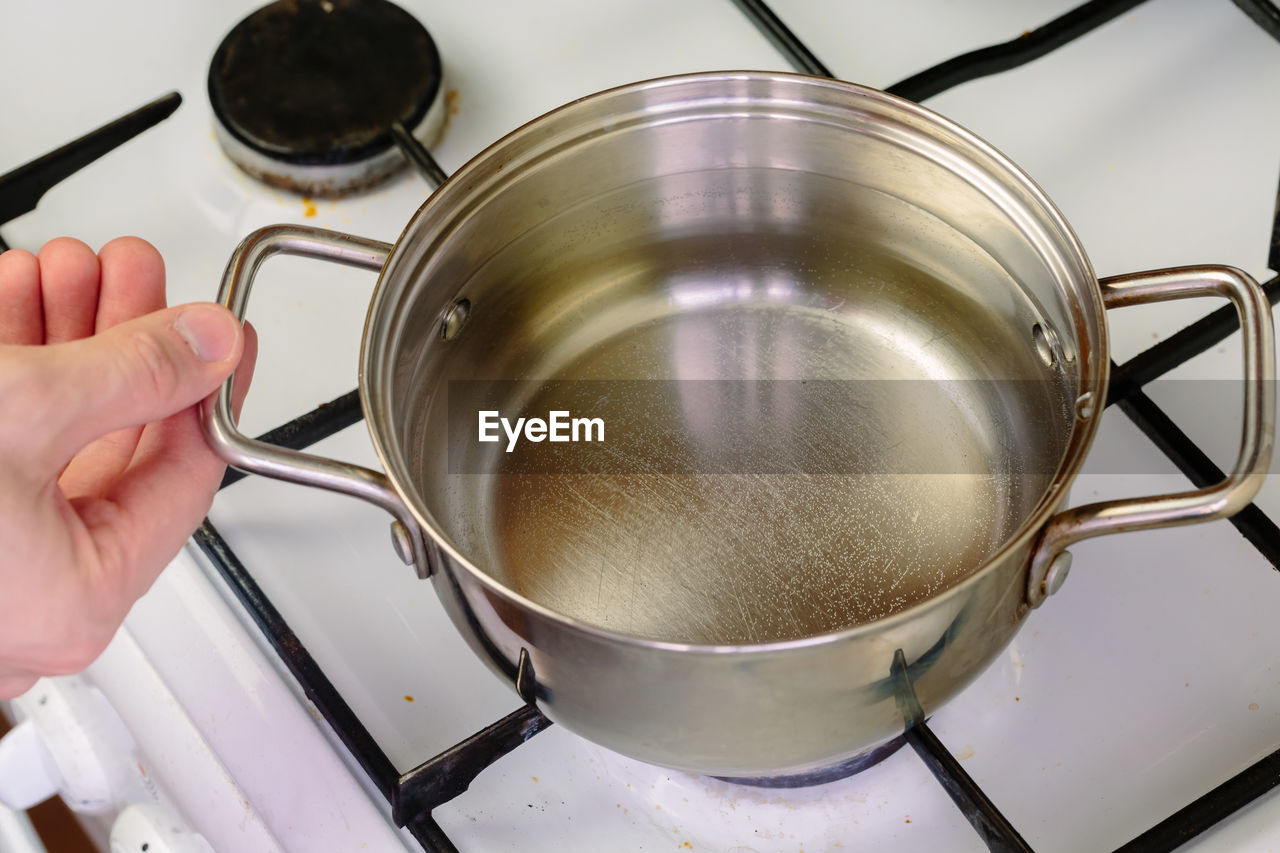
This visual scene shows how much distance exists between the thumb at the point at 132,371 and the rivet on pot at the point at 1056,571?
0.29 m

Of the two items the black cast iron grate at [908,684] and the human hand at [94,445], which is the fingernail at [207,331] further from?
the black cast iron grate at [908,684]

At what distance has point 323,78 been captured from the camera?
645 mm

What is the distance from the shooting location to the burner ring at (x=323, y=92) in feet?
2.06

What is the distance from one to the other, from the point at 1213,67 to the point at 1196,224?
0.36 ft

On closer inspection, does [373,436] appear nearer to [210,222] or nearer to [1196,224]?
[210,222]

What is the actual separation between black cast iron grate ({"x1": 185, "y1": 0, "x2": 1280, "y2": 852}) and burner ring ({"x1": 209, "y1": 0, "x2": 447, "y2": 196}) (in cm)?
14

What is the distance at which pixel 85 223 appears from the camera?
0.64m

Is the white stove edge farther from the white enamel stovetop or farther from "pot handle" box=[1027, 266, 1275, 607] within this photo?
"pot handle" box=[1027, 266, 1275, 607]

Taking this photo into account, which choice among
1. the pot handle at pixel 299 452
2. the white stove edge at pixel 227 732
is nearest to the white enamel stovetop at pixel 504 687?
the white stove edge at pixel 227 732

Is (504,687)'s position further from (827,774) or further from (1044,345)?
(1044,345)

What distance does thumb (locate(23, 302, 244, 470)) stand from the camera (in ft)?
1.37

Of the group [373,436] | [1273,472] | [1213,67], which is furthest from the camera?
[1213,67]

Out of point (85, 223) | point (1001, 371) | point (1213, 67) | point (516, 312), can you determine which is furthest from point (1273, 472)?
point (85, 223)

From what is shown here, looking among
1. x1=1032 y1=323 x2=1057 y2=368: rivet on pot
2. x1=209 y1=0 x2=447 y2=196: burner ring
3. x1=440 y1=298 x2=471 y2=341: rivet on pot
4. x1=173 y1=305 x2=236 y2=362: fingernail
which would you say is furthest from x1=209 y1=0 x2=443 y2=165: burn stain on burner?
x1=1032 y1=323 x2=1057 y2=368: rivet on pot
